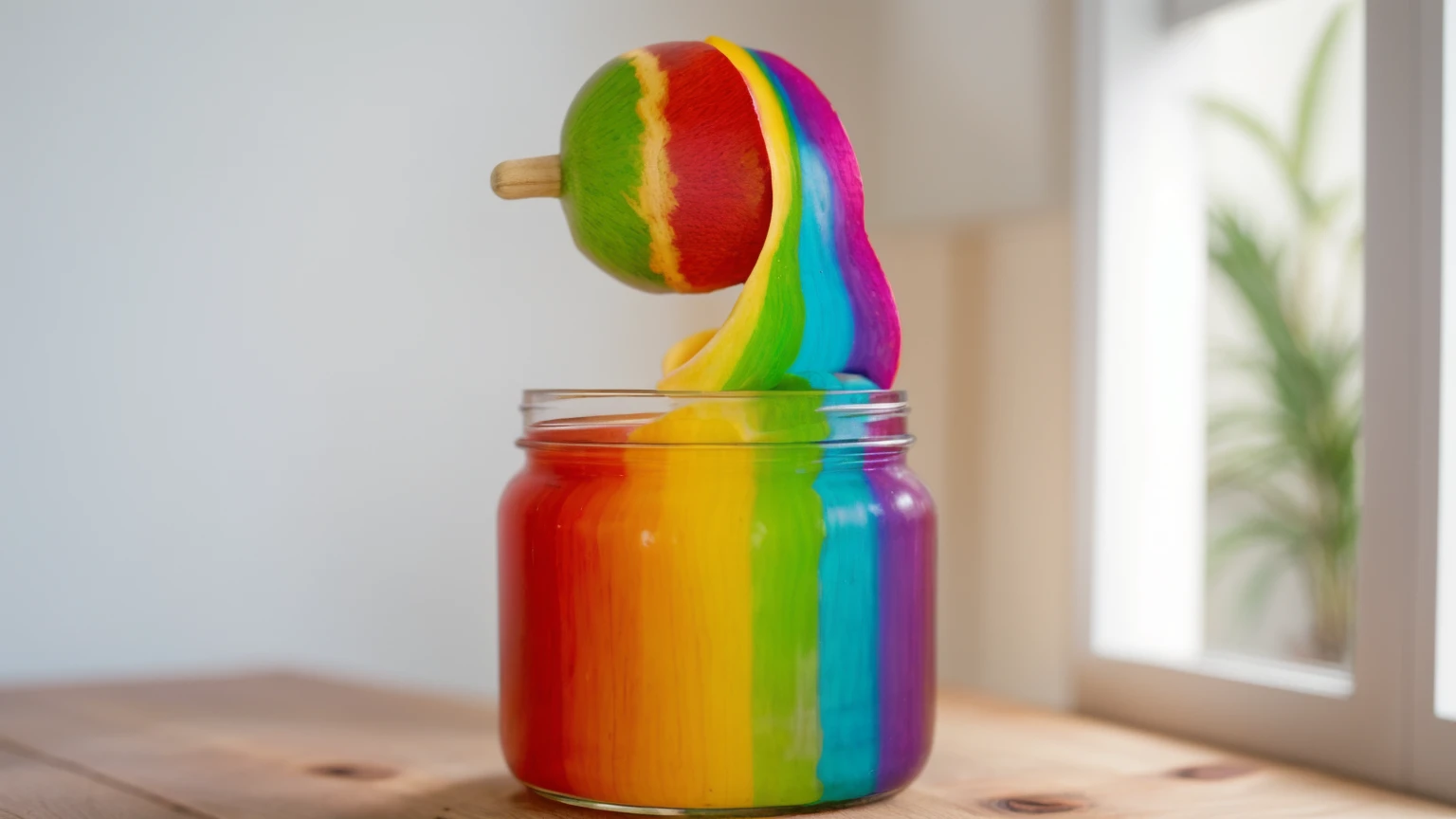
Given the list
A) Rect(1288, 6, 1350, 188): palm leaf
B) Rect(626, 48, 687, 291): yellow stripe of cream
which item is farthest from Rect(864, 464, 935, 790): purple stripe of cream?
Rect(1288, 6, 1350, 188): palm leaf

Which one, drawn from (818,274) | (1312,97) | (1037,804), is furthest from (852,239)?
(1312,97)

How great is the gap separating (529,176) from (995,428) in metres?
0.65

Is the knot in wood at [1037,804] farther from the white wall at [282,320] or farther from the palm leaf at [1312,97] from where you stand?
the palm leaf at [1312,97]

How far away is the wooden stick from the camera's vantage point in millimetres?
592

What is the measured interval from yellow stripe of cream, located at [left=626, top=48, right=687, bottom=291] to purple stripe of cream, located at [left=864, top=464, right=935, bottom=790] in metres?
0.14

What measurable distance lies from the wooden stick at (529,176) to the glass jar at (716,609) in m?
0.10

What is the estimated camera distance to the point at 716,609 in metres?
0.53

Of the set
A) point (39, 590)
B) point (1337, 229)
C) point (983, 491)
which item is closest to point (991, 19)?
point (983, 491)

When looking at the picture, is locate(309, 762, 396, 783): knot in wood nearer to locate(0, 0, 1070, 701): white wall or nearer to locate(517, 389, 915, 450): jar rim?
locate(517, 389, 915, 450): jar rim

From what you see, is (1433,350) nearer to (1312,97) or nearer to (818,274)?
(818,274)

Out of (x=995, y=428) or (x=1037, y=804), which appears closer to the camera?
(x=1037, y=804)

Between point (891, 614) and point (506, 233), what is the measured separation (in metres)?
0.61

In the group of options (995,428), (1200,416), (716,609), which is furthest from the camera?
(995,428)

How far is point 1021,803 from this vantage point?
2.04 feet
